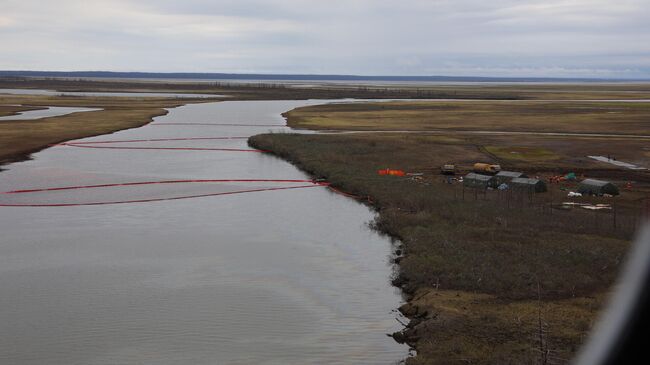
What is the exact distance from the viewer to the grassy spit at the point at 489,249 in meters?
18.7

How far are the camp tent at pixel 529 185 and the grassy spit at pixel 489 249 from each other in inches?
27.7

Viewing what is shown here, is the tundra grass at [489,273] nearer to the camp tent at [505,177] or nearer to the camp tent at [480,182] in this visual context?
the camp tent at [480,182]

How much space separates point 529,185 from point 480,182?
3.08m

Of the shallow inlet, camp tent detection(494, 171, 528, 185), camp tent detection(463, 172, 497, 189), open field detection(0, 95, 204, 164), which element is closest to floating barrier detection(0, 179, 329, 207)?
camp tent detection(463, 172, 497, 189)

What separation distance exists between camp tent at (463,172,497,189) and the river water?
821 cm

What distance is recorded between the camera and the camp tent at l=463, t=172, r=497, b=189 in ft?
142

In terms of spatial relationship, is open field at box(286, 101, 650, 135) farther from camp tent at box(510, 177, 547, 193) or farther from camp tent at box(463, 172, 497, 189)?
camp tent at box(510, 177, 547, 193)

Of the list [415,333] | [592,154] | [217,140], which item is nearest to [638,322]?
[415,333]

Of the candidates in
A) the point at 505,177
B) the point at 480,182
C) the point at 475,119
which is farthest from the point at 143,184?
the point at 475,119

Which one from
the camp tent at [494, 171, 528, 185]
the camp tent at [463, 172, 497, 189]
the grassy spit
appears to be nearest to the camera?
the grassy spit

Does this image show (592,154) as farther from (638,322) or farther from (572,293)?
(638,322)

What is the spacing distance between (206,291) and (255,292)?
1.64 metres

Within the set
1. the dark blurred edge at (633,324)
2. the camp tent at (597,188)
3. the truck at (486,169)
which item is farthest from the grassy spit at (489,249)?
the dark blurred edge at (633,324)

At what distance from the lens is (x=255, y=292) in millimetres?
23344
